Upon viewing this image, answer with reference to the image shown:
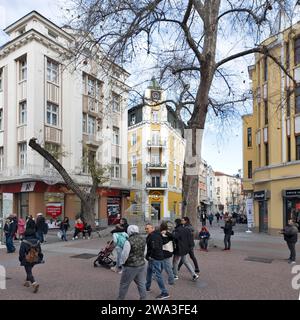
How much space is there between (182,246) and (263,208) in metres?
19.8

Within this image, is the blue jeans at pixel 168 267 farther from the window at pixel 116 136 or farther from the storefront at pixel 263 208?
the window at pixel 116 136

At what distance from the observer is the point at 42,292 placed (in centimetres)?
877

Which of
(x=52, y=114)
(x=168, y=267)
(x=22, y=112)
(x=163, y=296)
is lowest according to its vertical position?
(x=163, y=296)

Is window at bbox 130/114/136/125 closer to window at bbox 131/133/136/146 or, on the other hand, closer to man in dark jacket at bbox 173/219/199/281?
window at bbox 131/133/136/146

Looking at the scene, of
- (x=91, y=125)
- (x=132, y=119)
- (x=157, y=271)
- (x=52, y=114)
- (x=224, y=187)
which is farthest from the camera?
(x=224, y=187)

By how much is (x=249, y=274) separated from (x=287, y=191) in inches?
603

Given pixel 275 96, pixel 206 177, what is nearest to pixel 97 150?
pixel 275 96

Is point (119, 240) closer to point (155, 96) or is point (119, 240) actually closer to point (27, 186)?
point (155, 96)

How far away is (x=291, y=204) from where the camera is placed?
83.1ft

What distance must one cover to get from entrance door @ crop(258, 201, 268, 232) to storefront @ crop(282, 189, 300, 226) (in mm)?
2367

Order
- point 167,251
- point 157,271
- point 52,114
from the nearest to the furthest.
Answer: point 157,271 < point 167,251 < point 52,114

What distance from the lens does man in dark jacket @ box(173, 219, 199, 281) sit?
1016cm

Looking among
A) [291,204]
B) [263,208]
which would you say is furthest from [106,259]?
[263,208]
